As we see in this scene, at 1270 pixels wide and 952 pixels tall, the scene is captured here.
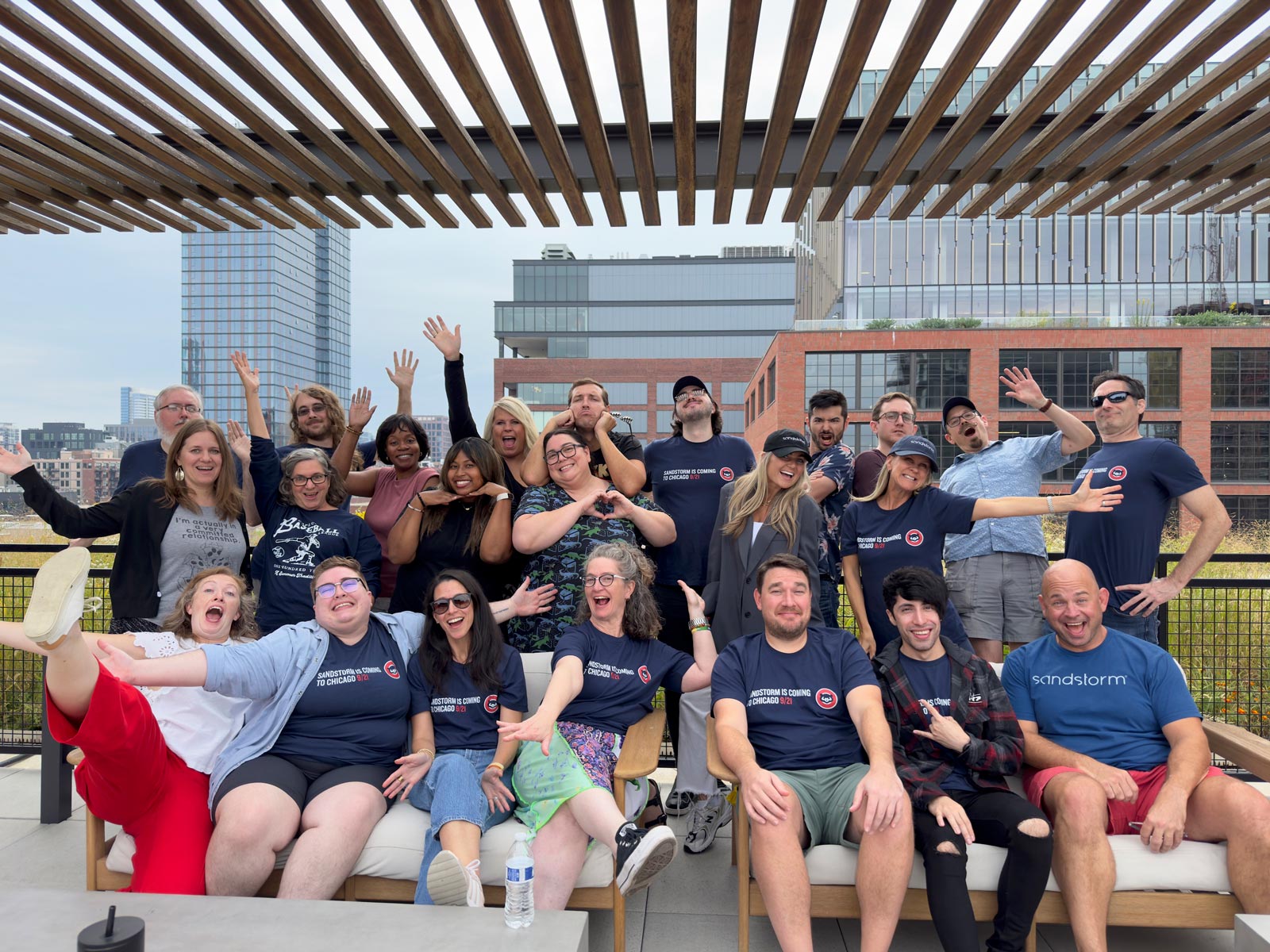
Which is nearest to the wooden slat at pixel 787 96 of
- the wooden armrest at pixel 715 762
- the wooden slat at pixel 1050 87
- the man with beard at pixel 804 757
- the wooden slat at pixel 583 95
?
the wooden slat at pixel 583 95

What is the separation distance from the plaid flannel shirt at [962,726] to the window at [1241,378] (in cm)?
3952

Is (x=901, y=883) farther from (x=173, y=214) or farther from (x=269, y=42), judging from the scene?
(x=173, y=214)

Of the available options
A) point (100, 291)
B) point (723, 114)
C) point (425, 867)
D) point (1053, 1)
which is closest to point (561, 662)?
point (425, 867)

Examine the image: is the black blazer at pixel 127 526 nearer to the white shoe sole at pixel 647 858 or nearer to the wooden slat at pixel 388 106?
the wooden slat at pixel 388 106

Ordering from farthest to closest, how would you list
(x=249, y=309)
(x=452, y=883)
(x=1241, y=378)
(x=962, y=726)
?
(x=249, y=309) < (x=1241, y=378) < (x=962, y=726) < (x=452, y=883)

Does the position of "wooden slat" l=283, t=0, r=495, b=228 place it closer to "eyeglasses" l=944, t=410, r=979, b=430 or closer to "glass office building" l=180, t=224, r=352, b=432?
"eyeglasses" l=944, t=410, r=979, b=430

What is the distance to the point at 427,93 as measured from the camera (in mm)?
2570

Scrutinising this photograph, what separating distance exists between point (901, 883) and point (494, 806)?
1347mm

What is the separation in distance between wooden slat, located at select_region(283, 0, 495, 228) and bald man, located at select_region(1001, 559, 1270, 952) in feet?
9.07

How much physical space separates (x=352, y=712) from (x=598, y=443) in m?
1.68

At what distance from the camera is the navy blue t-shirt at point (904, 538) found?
338 cm

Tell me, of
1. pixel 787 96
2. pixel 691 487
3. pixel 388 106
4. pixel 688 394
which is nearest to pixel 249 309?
pixel 688 394

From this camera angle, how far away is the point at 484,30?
2400 mm

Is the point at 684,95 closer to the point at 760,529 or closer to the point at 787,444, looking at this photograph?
the point at 787,444
